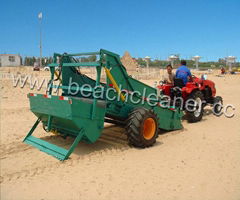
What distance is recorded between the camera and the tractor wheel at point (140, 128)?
16.7 ft

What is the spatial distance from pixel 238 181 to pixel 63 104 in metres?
3.08

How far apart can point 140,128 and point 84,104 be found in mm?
1319

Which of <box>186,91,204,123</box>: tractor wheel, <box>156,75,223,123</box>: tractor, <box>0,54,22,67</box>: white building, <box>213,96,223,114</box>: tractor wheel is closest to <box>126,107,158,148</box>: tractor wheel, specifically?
<box>156,75,223,123</box>: tractor

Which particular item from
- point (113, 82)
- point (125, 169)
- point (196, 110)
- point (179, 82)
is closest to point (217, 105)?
point (196, 110)

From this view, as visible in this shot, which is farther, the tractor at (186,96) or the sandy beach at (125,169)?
the tractor at (186,96)

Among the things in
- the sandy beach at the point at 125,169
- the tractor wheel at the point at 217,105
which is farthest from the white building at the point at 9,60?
the sandy beach at the point at 125,169

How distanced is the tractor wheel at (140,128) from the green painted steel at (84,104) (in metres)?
0.43

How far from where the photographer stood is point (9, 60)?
157 feet

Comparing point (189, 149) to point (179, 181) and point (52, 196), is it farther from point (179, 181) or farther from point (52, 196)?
point (52, 196)

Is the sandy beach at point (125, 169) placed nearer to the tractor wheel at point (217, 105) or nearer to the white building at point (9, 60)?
the tractor wheel at point (217, 105)

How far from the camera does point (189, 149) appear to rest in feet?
17.3

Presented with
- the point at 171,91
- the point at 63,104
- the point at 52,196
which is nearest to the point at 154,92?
the point at 171,91

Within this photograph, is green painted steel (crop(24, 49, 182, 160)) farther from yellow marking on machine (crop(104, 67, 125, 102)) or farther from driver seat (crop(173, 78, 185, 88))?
driver seat (crop(173, 78, 185, 88))

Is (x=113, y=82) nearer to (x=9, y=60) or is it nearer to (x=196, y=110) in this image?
(x=196, y=110)
